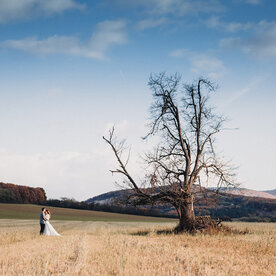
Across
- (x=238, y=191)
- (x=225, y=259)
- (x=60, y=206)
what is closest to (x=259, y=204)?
(x=60, y=206)

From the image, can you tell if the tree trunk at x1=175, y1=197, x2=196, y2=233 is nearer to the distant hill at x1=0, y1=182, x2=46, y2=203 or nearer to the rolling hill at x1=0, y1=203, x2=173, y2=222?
the rolling hill at x1=0, y1=203, x2=173, y2=222

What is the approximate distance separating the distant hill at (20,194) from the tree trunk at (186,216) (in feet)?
276

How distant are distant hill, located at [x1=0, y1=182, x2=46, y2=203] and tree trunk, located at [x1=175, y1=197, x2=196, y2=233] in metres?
84.1

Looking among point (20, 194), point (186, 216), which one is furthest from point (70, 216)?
point (186, 216)

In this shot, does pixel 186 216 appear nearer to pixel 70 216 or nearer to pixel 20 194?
pixel 70 216

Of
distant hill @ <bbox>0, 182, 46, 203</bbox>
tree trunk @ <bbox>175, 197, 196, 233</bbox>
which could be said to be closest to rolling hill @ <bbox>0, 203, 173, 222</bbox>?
distant hill @ <bbox>0, 182, 46, 203</bbox>

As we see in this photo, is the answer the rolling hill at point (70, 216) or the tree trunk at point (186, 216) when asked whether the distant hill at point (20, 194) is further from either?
the tree trunk at point (186, 216)

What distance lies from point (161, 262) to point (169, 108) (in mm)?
15186

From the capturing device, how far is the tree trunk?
1942 cm

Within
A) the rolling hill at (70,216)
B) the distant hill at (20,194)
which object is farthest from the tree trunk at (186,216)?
the distant hill at (20,194)

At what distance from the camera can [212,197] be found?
67.5ft

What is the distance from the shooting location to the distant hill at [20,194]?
93.7 metres

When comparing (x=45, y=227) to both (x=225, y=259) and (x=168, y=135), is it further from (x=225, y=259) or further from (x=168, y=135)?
(x=225, y=259)

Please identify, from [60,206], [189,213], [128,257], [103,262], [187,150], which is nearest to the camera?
[103,262]
